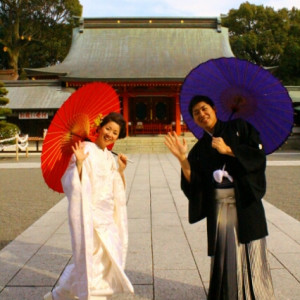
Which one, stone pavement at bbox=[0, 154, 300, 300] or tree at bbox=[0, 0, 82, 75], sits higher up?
tree at bbox=[0, 0, 82, 75]

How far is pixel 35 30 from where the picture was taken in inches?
1446

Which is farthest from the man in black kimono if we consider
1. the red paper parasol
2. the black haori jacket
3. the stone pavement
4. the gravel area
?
the gravel area

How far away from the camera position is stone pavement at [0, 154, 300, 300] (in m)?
3.04

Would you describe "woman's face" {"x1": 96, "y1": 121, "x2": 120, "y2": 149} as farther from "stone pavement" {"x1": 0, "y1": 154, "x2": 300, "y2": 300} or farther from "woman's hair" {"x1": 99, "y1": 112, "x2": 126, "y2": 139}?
"stone pavement" {"x1": 0, "y1": 154, "x2": 300, "y2": 300}

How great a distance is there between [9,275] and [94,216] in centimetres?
138

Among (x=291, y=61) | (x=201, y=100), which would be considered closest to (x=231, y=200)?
(x=201, y=100)

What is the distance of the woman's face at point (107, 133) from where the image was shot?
2.67 meters

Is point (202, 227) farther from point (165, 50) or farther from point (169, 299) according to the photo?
point (165, 50)

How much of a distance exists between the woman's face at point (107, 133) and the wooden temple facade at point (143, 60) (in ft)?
58.4

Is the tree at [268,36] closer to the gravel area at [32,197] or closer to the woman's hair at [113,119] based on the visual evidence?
the gravel area at [32,197]

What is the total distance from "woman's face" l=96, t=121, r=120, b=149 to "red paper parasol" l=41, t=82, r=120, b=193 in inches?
3.1

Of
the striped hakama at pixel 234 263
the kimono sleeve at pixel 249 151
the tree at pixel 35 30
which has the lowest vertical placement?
the striped hakama at pixel 234 263

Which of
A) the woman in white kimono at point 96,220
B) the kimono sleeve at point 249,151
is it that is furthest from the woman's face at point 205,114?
the woman in white kimono at point 96,220

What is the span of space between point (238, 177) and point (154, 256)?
180 centimetres
